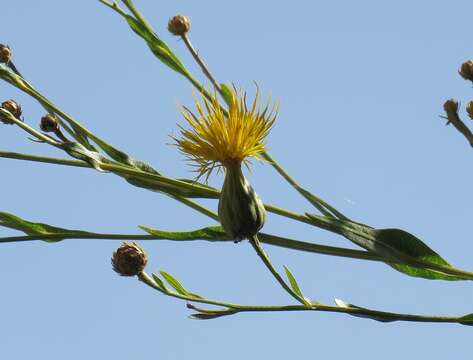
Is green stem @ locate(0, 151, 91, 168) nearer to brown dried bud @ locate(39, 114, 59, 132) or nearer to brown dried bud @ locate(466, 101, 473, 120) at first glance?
brown dried bud @ locate(39, 114, 59, 132)

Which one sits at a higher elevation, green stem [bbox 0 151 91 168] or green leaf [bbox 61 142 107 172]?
green stem [bbox 0 151 91 168]

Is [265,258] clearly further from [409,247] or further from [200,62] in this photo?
[200,62]

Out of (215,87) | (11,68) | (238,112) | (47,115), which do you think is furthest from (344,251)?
(11,68)

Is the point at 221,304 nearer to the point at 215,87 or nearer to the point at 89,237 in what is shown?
the point at 89,237

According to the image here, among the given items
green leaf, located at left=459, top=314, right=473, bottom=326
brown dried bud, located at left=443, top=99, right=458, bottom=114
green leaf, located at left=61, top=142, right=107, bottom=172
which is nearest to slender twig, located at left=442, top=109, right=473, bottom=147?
brown dried bud, located at left=443, top=99, right=458, bottom=114

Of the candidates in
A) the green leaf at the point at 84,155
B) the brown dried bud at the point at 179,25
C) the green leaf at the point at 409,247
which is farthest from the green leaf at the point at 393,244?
the brown dried bud at the point at 179,25

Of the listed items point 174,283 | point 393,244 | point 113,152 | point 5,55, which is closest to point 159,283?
point 174,283

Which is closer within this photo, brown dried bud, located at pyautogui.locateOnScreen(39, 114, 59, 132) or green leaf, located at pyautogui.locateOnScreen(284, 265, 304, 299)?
green leaf, located at pyautogui.locateOnScreen(284, 265, 304, 299)
